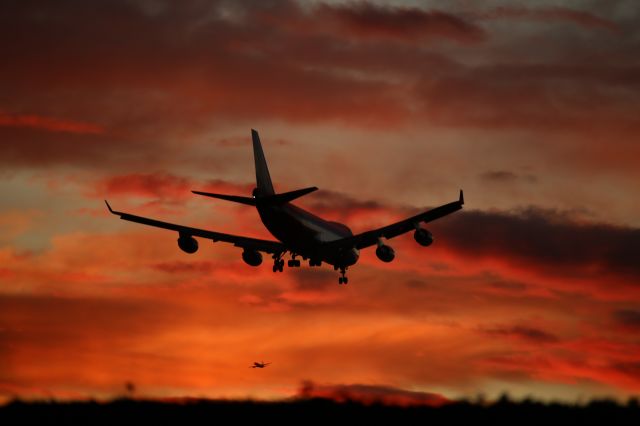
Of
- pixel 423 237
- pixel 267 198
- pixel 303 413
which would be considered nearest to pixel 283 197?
pixel 267 198

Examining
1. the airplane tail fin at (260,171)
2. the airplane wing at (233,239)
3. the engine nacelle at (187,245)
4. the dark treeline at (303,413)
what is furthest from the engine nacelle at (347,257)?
the dark treeline at (303,413)

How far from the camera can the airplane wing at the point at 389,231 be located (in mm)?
75250

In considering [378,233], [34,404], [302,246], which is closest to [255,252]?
[302,246]

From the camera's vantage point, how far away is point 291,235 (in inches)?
3196

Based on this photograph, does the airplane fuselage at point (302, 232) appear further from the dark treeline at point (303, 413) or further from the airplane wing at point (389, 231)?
the dark treeline at point (303, 413)

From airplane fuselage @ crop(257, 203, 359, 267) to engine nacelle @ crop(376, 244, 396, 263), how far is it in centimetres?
454

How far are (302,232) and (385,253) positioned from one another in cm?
712

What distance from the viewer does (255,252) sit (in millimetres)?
86062

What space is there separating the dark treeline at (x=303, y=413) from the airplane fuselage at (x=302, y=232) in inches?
1448

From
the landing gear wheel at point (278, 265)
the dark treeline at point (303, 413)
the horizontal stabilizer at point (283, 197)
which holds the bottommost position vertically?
the dark treeline at point (303, 413)

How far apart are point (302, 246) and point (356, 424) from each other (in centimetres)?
4305

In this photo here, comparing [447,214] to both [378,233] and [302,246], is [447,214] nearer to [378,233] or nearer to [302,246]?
[378,233]

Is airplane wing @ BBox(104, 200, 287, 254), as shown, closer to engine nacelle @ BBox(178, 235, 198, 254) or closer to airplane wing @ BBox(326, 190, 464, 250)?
engine nacelle @ BBox(178, 235, 198, 254)

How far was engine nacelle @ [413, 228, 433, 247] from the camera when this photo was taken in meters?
76.4
